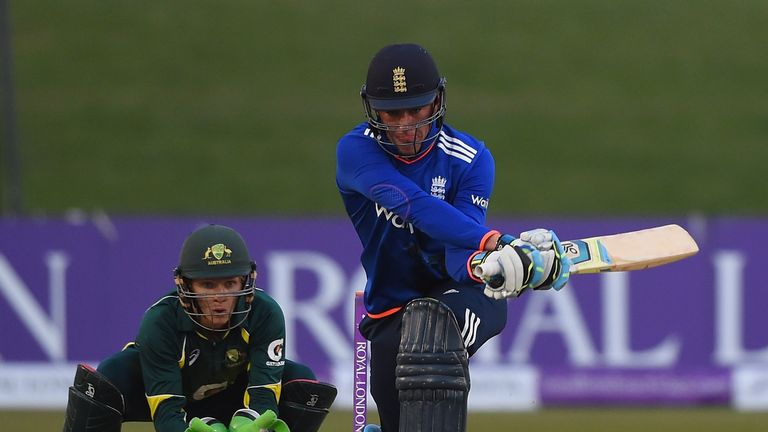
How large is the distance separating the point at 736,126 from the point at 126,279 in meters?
9.54

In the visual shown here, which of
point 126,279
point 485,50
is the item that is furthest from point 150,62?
point 126,279

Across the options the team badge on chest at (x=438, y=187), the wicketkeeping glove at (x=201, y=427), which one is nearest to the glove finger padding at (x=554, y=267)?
the team badge on chest at (x=438, y=187)

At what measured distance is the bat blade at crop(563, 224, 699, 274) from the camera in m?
4.27

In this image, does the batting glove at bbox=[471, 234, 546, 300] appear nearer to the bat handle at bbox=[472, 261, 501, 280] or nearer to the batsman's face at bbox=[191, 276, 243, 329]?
the bat handle at bbox=[472, 261, 501, 280]

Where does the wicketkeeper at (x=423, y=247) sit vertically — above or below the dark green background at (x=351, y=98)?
below

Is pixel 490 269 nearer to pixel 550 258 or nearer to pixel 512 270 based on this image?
pixel 512 270

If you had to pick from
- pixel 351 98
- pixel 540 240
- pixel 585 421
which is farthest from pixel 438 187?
pixel 351 98

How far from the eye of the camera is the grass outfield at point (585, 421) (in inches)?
306

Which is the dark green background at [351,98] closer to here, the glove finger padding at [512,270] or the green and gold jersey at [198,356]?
the green and gold jersey at [198,356]

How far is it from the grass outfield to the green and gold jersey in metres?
2.77

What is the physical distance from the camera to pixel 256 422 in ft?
15.4

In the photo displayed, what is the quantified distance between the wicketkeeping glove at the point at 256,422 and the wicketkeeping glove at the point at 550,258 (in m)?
1.15

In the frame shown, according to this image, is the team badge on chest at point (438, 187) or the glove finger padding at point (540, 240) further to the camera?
the team badge on chest at point (438, 187)

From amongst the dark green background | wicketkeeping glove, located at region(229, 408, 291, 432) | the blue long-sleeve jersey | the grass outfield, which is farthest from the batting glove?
the dark green background
